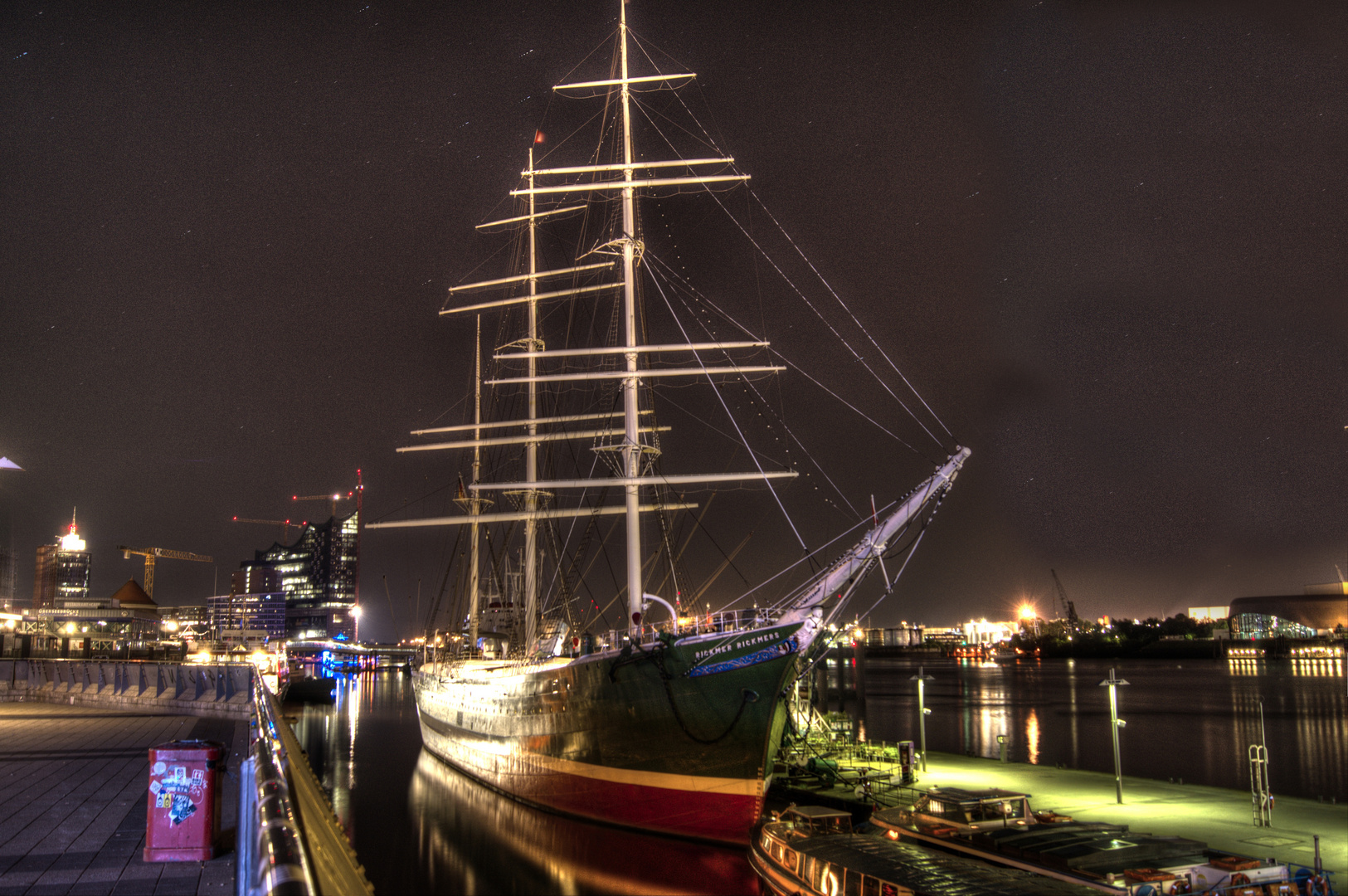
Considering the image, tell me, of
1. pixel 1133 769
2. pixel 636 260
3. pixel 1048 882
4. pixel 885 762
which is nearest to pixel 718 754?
pixel 1048 882

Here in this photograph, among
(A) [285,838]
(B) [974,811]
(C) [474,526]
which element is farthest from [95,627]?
(A) [285,838]

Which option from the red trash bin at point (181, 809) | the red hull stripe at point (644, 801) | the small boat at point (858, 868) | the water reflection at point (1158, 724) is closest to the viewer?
the red trash bin at point (181, 809)

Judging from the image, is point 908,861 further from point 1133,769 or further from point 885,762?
point 1133,769

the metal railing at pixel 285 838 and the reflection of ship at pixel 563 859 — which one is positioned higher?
the metal railing at pixel 285 838

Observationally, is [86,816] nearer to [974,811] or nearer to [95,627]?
[974,811]

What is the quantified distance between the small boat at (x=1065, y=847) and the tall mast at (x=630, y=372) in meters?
9.77

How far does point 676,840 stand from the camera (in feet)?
77.5

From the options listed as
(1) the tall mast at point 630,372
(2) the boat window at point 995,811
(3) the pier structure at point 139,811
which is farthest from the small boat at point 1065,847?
(3) the pier structure at point 139,811

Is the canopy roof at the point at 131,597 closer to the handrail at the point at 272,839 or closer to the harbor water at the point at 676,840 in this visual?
the harbor water at the point at 676,840

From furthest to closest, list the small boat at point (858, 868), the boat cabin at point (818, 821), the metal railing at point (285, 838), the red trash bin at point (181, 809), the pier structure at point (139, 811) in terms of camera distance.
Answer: the boat cabin at point (818, 821) < the small boat at point (858, 868) < the red trash bin at point (181, 809) < the pier structure at point (139, 811) < the metal railing at point (285, 838)

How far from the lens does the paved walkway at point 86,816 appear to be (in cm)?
694

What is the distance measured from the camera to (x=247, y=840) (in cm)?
527

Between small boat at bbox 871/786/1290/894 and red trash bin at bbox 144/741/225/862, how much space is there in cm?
1420

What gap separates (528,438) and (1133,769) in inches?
1491
